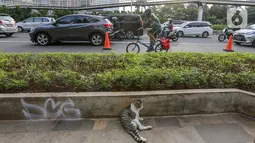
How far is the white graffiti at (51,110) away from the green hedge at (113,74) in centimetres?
27

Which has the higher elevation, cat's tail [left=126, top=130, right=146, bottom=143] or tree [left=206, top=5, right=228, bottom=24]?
tree [left=206, top=5, right=228, bottom=24]

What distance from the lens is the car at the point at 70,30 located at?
9.23 meters

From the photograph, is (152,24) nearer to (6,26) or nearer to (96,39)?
(96,39)

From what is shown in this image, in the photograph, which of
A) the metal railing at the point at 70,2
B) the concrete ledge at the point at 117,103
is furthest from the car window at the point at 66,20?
the metal railing at the point at 70,2

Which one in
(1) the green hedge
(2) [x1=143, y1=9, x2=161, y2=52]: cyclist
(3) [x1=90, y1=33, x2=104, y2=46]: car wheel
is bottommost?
(1) the green hedge

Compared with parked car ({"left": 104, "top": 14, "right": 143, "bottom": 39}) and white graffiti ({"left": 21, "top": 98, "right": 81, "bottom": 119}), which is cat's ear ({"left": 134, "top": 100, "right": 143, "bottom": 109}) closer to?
white graffiti ({"left": 21, "top": 98, "right": 81, "bottom": 119})

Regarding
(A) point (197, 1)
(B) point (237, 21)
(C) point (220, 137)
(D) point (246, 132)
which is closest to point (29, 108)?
(C) point (220, 137)

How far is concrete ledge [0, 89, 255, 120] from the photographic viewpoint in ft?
8.96

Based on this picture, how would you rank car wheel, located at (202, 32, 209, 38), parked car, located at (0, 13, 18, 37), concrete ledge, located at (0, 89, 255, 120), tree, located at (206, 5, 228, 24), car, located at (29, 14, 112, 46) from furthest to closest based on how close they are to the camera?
tree, located at (206, 5, 228, 24)
car wheel, located at (202, 32, 209, 38)
parked car, located at (0, 13, 18, 37)
car, located at (29, 14, 112, 46)
concrete ledge, located at (0, 89, 255, 120)

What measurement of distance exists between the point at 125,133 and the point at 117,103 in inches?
18.7

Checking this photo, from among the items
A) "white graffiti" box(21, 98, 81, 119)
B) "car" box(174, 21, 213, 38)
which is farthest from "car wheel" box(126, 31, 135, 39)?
"white graffiti" box(21, 98, 81, 119)

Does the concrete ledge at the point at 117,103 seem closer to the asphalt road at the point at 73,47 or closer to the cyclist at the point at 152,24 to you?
the cyclist at the point at 152,24

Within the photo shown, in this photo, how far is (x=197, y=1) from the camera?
32562 mm

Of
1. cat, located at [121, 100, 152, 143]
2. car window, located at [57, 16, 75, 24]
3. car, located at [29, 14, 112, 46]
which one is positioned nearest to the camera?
cat, located at [121, 100, 152, 143]
